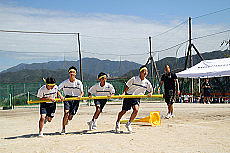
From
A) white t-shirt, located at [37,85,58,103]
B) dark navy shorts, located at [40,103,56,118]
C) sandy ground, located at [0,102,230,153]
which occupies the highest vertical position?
white t-shirt, located at [37,85,58,103]

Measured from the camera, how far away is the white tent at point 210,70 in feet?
70.2

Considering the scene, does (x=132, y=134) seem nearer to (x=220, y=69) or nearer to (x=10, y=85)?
(x=220, y=69)

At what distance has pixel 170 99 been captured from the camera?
12.2 m

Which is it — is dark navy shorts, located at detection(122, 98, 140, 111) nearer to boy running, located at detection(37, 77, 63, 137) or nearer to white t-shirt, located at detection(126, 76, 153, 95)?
white t-shirt, located at detection(126, 76, 153, 95)

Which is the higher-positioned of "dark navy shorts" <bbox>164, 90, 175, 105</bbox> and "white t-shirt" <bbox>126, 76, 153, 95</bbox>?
"white t-shirt" <bbox>126, 76, 153, 95</bbox>

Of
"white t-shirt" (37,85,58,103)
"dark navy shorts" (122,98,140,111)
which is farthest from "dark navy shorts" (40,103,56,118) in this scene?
"dark navy shorts" (122,98,140,111)

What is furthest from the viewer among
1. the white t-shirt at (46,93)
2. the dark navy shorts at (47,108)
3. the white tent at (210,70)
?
the white tent at (210,70)

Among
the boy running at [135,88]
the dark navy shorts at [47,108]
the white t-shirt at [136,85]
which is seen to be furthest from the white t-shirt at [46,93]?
the white t-shirt at [136,85]

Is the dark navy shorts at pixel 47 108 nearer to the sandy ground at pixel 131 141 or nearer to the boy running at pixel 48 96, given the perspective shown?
the boy running at pixel 48 96

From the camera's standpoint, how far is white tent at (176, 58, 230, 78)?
70.2 ft

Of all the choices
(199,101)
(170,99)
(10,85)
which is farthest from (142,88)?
(10,85)

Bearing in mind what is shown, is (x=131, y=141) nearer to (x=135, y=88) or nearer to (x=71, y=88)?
(x=135, y=88)

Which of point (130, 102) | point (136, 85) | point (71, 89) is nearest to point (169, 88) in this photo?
point (136, 85)

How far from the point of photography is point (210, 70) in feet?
73.5
